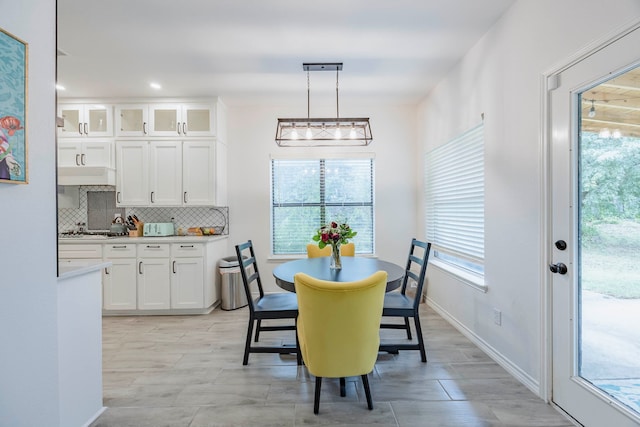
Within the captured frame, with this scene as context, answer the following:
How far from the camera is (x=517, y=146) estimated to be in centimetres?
228

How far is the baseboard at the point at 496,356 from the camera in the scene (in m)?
2.12

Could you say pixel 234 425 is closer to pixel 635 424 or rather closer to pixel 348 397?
pixel 348 397

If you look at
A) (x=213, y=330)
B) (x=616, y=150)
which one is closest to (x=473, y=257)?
(x=616, y=150)

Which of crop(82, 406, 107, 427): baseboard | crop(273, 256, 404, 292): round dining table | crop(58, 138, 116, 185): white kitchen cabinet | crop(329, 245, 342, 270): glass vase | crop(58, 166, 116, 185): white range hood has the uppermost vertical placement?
crop(58, 138, 116, 185): white kitchen cabinet

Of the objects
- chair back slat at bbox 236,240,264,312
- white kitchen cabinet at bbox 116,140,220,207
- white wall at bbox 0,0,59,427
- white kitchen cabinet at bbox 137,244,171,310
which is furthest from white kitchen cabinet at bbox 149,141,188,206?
white wall at bbox 0,0,59,427

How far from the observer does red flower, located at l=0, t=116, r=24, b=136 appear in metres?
1.27

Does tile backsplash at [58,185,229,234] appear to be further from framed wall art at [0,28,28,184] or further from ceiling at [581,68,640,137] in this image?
ceiling at [581,68,640,137]

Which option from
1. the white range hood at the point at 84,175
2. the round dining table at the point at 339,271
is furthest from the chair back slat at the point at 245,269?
the white range hood at the point at 84,175

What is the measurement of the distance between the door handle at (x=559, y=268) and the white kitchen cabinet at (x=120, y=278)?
13.6 feet

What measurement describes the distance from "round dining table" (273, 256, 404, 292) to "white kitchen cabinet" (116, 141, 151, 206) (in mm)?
2495

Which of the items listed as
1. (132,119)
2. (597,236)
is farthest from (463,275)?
(132,119)

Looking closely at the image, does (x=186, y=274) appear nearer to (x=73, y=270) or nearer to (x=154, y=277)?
(x=154, y=277)

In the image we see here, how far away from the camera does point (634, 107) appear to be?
1.49 m

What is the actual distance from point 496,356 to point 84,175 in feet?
16.3
